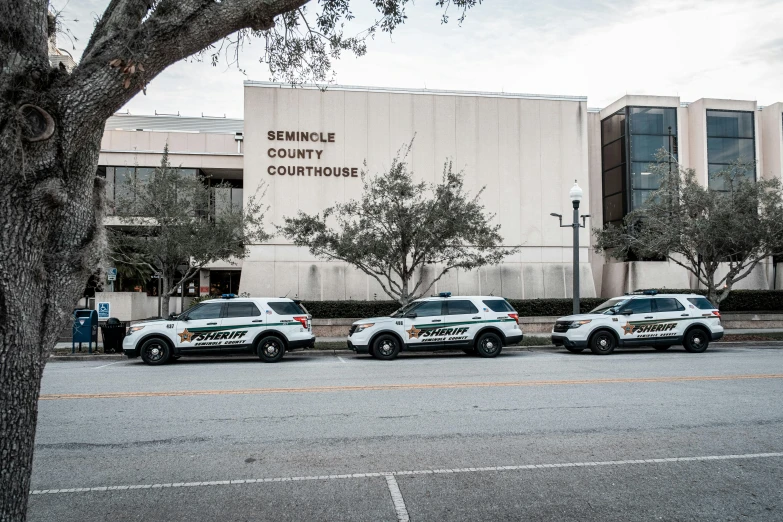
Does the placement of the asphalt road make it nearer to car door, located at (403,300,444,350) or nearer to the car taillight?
the car taillight

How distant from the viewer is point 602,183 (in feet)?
99.8

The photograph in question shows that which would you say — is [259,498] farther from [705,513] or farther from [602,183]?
[602,183]

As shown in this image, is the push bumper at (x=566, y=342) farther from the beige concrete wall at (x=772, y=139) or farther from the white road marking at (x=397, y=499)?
the beige concrete wall at (x=772, y=139)

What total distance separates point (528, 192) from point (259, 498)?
78.5 feet

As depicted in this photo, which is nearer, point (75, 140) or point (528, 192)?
point (75, 140)

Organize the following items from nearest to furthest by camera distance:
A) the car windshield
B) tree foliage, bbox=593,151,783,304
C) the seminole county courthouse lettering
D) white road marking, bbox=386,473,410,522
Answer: white road marking, bbox=386,473,410,522 → the car windshield → tree foliage, bbox=593,151,783,304 → the seminole county courthouse lettering

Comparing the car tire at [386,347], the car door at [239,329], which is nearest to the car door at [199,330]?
the car door at [239,329]

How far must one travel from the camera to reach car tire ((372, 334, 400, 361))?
15.9 metres

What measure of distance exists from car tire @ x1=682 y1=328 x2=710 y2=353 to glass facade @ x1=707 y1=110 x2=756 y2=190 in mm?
14723

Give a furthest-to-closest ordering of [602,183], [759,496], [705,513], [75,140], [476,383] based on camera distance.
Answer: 1. [602,183]
2. [476,383]
3. [759,496]
4. [705,513]
5. [75,140]

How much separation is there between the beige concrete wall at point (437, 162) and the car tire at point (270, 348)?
9406 mm

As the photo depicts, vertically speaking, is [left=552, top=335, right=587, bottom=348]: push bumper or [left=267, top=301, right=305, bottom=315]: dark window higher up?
[left=267, top=301, right=305, bottom=315]: dark window

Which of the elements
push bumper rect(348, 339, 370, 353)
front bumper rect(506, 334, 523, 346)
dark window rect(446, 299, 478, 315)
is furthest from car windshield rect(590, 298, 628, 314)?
push bumper rect(348, 339, 370, 353)

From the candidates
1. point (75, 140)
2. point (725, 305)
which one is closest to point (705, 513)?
point (75, 140)
